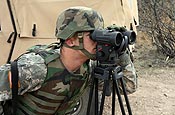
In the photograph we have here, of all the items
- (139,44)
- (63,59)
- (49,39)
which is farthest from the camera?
(139,44)

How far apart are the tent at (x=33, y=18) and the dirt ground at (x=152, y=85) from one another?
1.31 meters

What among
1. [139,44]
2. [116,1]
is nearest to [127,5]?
[116,1]

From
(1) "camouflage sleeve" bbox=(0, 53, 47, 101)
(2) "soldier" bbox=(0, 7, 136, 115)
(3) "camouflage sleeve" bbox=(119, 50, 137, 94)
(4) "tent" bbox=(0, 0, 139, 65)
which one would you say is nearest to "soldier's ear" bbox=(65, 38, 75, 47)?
(2) "soldier" bbox=(0, 7, 136, 115)

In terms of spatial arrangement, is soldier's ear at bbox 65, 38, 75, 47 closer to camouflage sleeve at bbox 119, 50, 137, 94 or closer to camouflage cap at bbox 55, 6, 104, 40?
camouflage cap at bbox 55, 6, 104, 40

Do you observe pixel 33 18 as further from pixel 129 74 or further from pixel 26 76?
pixel 26 76

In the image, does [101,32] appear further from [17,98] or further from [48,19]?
[48,19]

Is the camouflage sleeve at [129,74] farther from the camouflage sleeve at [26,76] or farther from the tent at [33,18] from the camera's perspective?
the tent at [33,18]

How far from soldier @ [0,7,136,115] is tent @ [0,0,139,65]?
130 cm

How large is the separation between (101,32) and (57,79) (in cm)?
39

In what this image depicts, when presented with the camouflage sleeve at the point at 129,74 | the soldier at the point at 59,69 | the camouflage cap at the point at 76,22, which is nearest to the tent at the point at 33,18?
the camouflage sleeve at the point at 129,74

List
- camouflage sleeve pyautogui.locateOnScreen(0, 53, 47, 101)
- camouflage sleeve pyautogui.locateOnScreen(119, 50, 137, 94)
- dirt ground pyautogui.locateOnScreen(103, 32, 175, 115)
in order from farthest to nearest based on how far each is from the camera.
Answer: dirt ground pyautogui.locateOnScreen(103, 32, 175, 115), camouflage sleeve pyautogui.locateOnScreen(119, 50, 137, 94), camouflage sleeve pyautogui.locateOnScreen(0, 53, 47, 101)

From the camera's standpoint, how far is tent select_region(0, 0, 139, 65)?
378cm

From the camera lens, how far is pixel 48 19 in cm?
379

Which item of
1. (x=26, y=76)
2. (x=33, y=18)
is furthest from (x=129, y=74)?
(x=33, y=18)
